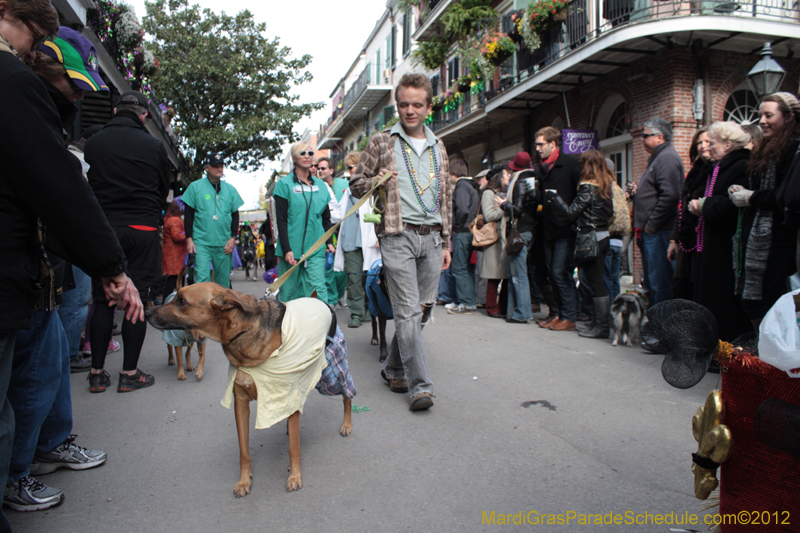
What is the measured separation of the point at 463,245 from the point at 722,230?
447 centimetres

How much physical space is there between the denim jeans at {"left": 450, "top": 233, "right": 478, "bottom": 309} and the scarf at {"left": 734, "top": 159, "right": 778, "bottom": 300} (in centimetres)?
486

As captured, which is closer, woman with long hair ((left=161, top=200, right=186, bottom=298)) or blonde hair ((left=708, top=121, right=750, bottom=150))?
blonde hair ((left=708, top=121, right=750, bottom=150))

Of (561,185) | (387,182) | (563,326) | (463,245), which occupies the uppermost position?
(561,185)

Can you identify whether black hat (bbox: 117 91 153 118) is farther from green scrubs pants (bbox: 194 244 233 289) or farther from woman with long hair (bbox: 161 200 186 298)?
woman with long hair (bbox: 161 200 186 298)

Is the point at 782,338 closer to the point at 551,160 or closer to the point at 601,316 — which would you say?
the point at 601,316

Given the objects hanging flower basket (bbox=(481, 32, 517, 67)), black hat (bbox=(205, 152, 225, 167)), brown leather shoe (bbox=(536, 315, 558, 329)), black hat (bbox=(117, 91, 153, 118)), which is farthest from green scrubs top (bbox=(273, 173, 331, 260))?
hanging flower basket (bbox=(481, 32, 517, 67))

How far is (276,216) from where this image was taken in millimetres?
5773

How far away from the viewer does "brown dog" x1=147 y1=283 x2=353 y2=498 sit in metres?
2.76

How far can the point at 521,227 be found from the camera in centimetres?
776

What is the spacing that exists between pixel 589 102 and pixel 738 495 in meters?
15.0

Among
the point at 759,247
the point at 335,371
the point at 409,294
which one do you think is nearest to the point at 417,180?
the point at 409,294

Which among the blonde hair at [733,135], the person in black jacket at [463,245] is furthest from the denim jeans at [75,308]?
the blonde hair at [733,135]

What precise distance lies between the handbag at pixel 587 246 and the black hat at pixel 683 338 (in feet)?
14.9

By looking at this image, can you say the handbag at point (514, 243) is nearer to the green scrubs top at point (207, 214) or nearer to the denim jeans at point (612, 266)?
the denim jeans at point (612, 266)
